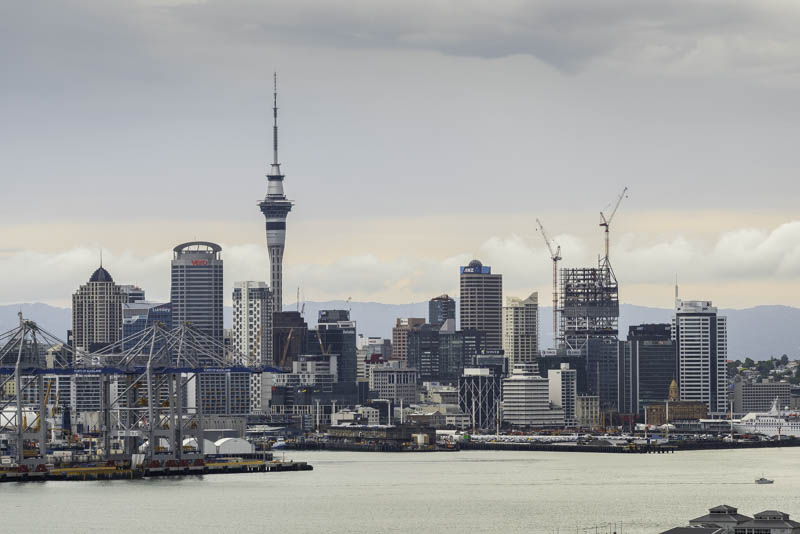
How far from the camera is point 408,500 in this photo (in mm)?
107562

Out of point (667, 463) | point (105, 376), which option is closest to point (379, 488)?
point (105, 376)

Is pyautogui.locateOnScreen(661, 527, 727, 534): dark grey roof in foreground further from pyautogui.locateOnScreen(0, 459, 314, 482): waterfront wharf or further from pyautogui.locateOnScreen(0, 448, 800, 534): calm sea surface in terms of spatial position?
pyautogui.locateOnScreen(0, 459, 314, 482): waterfront wharf

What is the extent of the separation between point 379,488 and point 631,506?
23901 mm

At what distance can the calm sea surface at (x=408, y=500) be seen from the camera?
3561 inches

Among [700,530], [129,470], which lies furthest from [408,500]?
[700,530]

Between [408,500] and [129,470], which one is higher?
[129,470]

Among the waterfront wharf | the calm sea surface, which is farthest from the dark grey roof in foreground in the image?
the waterfront wharf

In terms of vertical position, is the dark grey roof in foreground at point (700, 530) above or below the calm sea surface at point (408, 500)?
above

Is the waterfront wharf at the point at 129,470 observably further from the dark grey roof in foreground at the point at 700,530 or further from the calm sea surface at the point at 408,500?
the dark grey roof in foreground at the point at 700,530

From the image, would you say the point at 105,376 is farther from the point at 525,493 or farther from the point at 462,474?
the point at 525,493

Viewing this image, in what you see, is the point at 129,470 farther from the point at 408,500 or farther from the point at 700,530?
the point at 700,530

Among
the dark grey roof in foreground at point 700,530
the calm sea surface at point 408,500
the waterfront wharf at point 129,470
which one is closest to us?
the dark grey roof in foreground at point 700,530

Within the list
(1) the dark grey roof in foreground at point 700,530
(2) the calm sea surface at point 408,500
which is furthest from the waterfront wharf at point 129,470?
(1) the dark grey roof in foreground at point 700,530

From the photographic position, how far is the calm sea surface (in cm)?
9044
